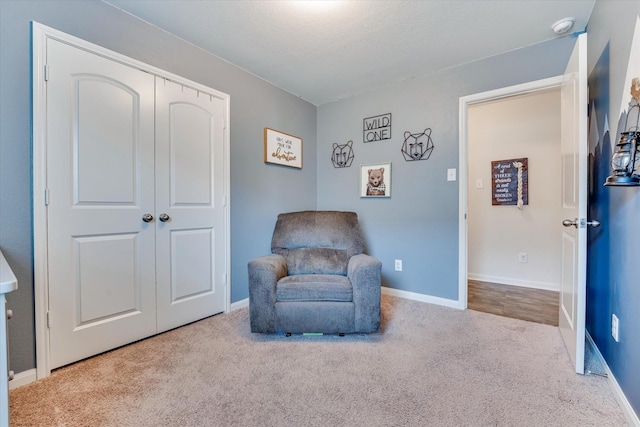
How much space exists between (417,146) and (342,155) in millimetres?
881

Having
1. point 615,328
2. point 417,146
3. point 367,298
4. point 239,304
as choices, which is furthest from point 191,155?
point 615,328

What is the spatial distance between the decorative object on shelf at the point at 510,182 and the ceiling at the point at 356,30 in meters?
1.54

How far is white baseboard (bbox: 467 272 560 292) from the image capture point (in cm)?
325

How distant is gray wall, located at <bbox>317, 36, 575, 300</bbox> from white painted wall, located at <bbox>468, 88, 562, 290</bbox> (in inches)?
34.0

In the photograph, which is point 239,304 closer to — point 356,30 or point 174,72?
point 174,72

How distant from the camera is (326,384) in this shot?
1507 millimetres

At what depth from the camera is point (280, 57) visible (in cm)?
246

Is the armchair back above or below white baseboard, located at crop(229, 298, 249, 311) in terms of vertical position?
above

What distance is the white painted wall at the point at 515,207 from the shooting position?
3.24m

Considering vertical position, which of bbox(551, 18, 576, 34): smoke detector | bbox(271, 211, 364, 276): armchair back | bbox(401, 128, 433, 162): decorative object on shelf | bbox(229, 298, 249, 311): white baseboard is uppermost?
bbox(551, 18, 576, 34): smoke detector

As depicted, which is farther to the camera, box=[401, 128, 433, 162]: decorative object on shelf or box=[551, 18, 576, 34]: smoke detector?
box=[401, 128, 433, 162]: decorative object on shelf

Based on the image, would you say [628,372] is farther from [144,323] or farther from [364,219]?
[144,323]

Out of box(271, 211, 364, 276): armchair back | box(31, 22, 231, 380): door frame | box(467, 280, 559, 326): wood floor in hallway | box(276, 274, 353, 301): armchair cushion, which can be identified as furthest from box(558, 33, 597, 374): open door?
box(31, 22, 231, 380): door frame

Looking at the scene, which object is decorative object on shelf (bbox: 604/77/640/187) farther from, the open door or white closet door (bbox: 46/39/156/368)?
white closet door (bbox: 46/39/156/368)
